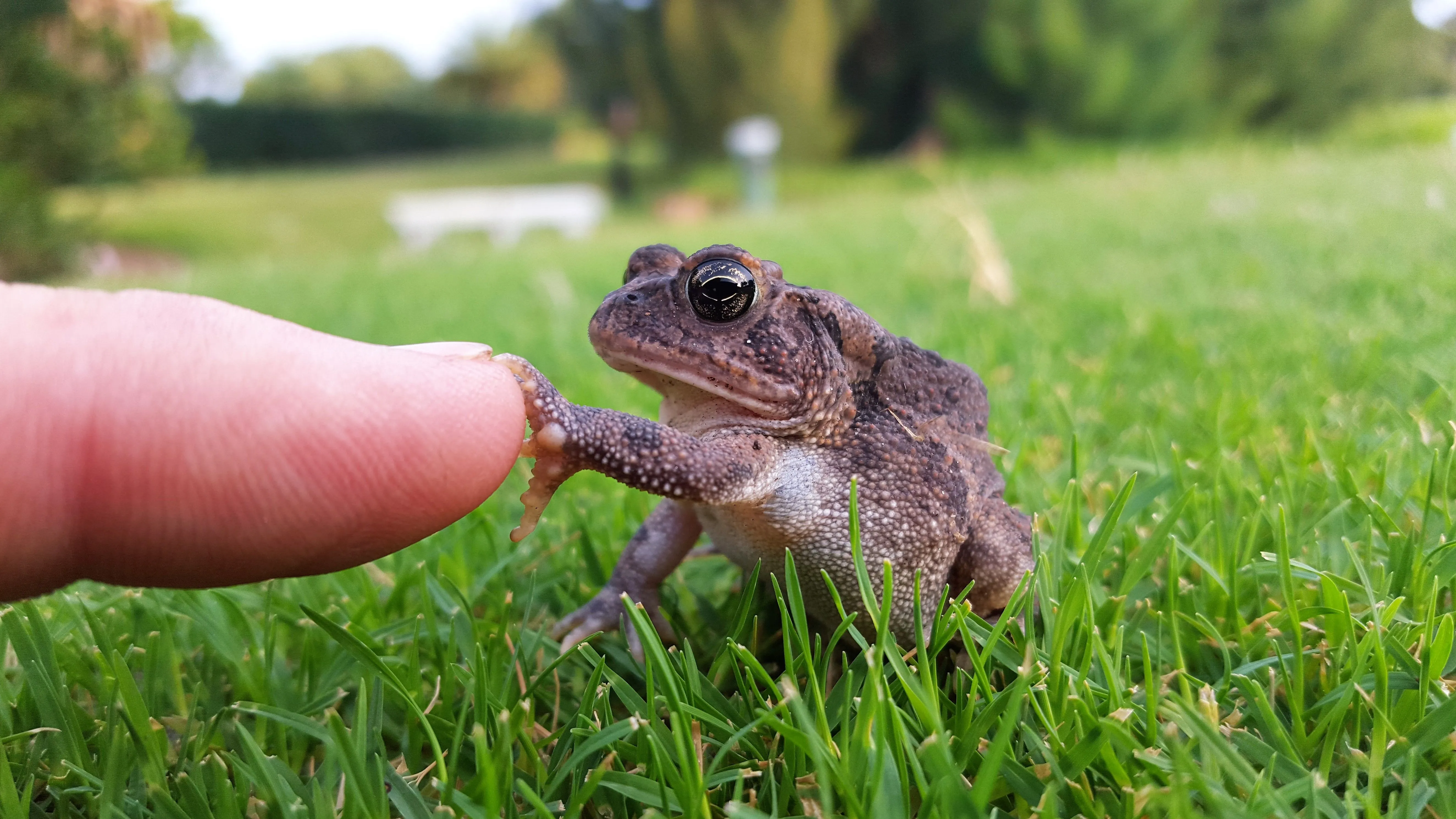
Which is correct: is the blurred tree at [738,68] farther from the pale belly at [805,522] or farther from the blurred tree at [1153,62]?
the pale belly at [805,522]

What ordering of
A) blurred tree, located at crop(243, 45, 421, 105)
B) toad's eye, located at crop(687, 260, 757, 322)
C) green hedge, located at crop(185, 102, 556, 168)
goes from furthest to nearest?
1. blurred tree, located at crop(243, 45, 421, 105)
2. green hedge, located at crop(185, 102, 556, 168)
3. toad's eye, located at crop(687, 260, 757, 322)

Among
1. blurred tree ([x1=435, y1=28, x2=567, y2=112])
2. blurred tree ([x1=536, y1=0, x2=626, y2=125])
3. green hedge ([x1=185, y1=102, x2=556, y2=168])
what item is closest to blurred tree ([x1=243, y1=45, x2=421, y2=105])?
blurred tree ([x1=435, y1=28, x2=567, y2=112])

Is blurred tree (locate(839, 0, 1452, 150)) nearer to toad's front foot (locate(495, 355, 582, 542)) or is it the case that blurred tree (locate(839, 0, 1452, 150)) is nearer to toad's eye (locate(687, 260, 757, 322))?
toad's eye (locate(687, 260, 757, 322))

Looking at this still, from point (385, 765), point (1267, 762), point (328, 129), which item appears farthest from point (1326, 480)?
point (328, 129)

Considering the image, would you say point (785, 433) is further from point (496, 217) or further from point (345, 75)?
point (345, 75)

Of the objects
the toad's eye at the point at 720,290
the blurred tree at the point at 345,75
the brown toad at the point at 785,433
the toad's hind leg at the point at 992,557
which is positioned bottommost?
the toad's hind leg at the point at 992,557

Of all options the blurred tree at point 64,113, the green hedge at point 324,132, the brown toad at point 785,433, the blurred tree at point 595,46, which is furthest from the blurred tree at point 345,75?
the brown toad at point 785,433
